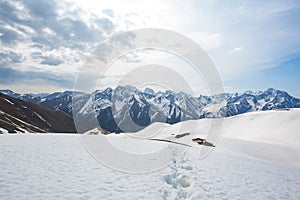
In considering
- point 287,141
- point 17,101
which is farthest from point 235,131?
point 17,101

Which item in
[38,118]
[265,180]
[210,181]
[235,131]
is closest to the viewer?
[210,181]

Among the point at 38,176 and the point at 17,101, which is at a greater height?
the point at 17,101

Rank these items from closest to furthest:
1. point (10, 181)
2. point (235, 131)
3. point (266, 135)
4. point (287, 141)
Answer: point (10, 181) → point (287, 141) → point (266, 135) → point (235, 131)

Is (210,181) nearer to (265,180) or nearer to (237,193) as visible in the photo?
(237,193)

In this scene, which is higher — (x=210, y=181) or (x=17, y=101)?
(x=17, y=101)

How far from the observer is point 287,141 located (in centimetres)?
4038

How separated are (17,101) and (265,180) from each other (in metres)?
217

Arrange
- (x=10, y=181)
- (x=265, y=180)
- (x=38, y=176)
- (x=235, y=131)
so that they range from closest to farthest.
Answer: (x=10, y=181), (x=38, y=176), (x=265, y=180), (x=235, y=131)

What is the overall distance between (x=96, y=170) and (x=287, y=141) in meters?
38.9

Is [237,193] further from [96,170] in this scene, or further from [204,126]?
[204,126]

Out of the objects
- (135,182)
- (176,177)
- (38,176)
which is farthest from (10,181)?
(176,177)

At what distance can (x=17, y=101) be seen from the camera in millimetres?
192250

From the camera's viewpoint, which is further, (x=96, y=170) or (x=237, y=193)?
(x=96, y=170)

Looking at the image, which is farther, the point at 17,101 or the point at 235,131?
the point at 17,101
